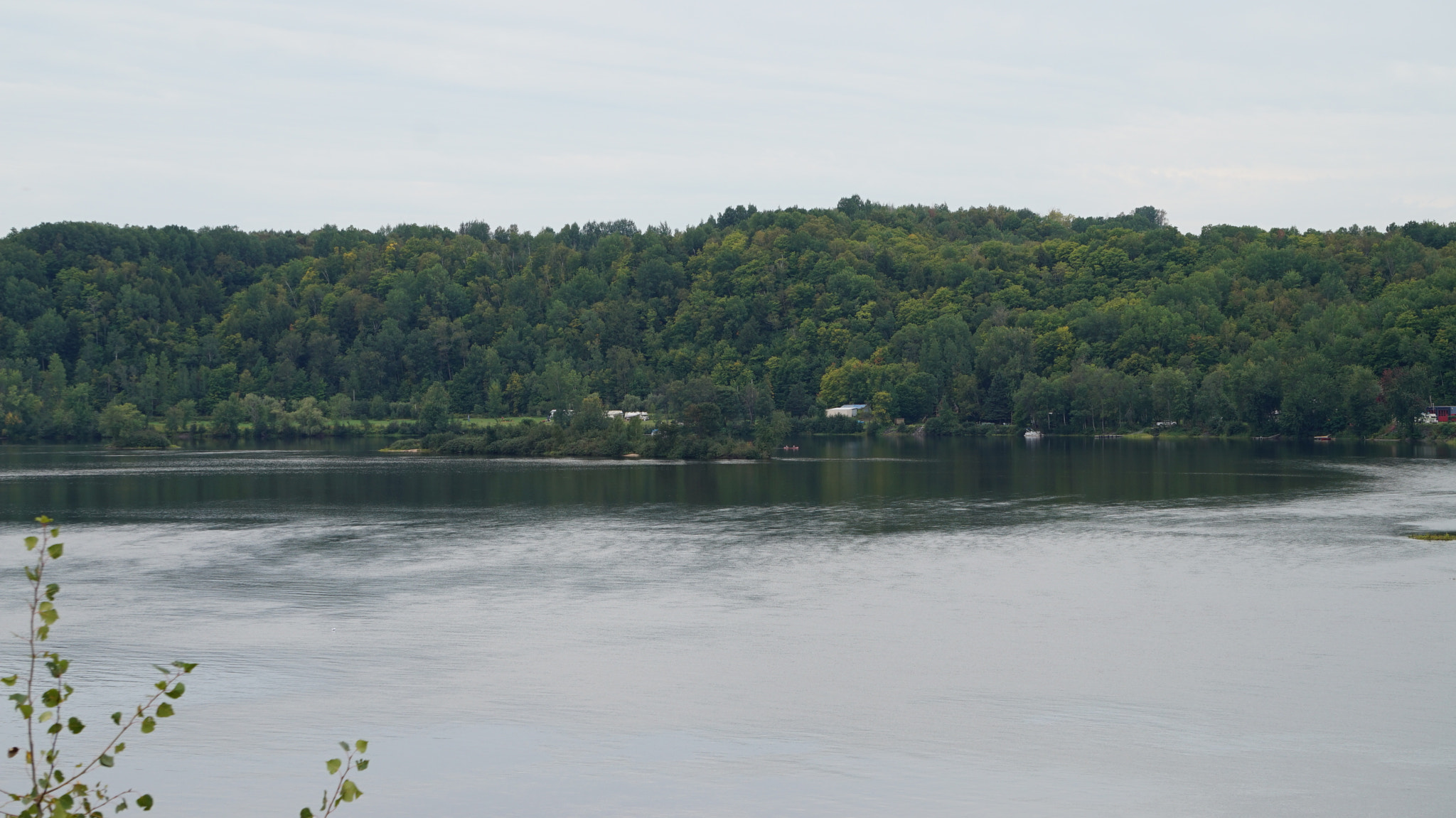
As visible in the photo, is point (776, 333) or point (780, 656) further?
point (776, 333)

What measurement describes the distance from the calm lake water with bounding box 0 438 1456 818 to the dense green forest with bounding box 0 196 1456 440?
81369mm

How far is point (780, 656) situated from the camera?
67.9ft

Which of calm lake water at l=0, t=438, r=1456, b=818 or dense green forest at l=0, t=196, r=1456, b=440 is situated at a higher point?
dense green forest at l=0, t=196, r=1456, b=440

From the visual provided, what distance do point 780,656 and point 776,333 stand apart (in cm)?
15599

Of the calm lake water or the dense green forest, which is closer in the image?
the calm lake water

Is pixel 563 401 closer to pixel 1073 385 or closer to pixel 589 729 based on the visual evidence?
pixel 1073 385

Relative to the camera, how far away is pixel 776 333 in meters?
176

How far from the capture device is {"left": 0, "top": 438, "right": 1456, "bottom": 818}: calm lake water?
14.5 meters

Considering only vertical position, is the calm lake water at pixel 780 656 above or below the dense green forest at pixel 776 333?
below

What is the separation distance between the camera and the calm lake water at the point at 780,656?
14461mm

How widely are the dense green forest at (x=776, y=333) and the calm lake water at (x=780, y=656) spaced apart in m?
81.4

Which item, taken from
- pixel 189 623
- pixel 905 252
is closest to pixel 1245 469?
pixel 189 623

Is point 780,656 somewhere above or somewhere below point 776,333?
below

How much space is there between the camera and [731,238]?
646 ft
